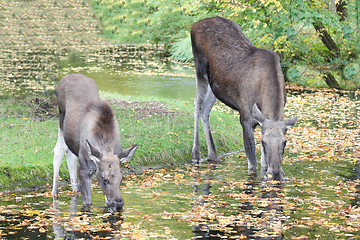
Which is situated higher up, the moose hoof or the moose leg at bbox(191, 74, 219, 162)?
the moose leg at bbox(191, 74, 219, 162)

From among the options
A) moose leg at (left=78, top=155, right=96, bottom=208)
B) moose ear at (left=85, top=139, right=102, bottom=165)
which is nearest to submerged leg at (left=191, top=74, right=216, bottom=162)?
moose leg at (left=78, top=155, right=96, bottom=208)

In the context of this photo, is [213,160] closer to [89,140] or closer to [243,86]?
[243,86]

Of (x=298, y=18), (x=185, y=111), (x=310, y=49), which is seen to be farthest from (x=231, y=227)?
Result: (x=310, y=49)

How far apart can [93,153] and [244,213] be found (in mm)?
2524

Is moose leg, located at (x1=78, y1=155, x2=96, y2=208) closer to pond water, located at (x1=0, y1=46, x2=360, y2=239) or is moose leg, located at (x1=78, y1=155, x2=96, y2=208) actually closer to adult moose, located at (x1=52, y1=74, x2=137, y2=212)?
adult moose, located at (x1=52, y1=74, x2=137, y2=212)

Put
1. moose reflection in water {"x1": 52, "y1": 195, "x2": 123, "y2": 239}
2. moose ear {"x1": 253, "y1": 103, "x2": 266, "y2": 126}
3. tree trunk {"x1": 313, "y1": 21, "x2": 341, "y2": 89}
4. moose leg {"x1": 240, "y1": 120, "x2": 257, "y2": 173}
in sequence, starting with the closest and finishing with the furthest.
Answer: moose reflection in water {"x1": 52, "y1": 195, "x2": 123, "y2": 239}
moose ear {"x1": 253, "y1": 103, "x2": 266, "y2": 126}
moose leg {"x1": 240, "y1": 120, "x2": 257, "y2": 173}
tree trunk {"x1": 313, "y1": 21, "x2": 341, "y2": 89}

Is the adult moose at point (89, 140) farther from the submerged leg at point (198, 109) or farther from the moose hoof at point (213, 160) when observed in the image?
the moose hoof at point (213, 160)

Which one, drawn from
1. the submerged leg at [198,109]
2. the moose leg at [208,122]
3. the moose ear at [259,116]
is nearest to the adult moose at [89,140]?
the moose ear at [259,116]

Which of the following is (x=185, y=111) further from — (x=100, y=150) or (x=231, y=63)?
(x=100, y=150)

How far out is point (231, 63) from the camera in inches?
416

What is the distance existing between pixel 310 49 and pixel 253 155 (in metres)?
16.4

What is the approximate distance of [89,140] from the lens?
24.5 feet

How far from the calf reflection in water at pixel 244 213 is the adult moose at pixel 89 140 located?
1372mm

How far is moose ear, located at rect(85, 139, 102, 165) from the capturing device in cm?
701
